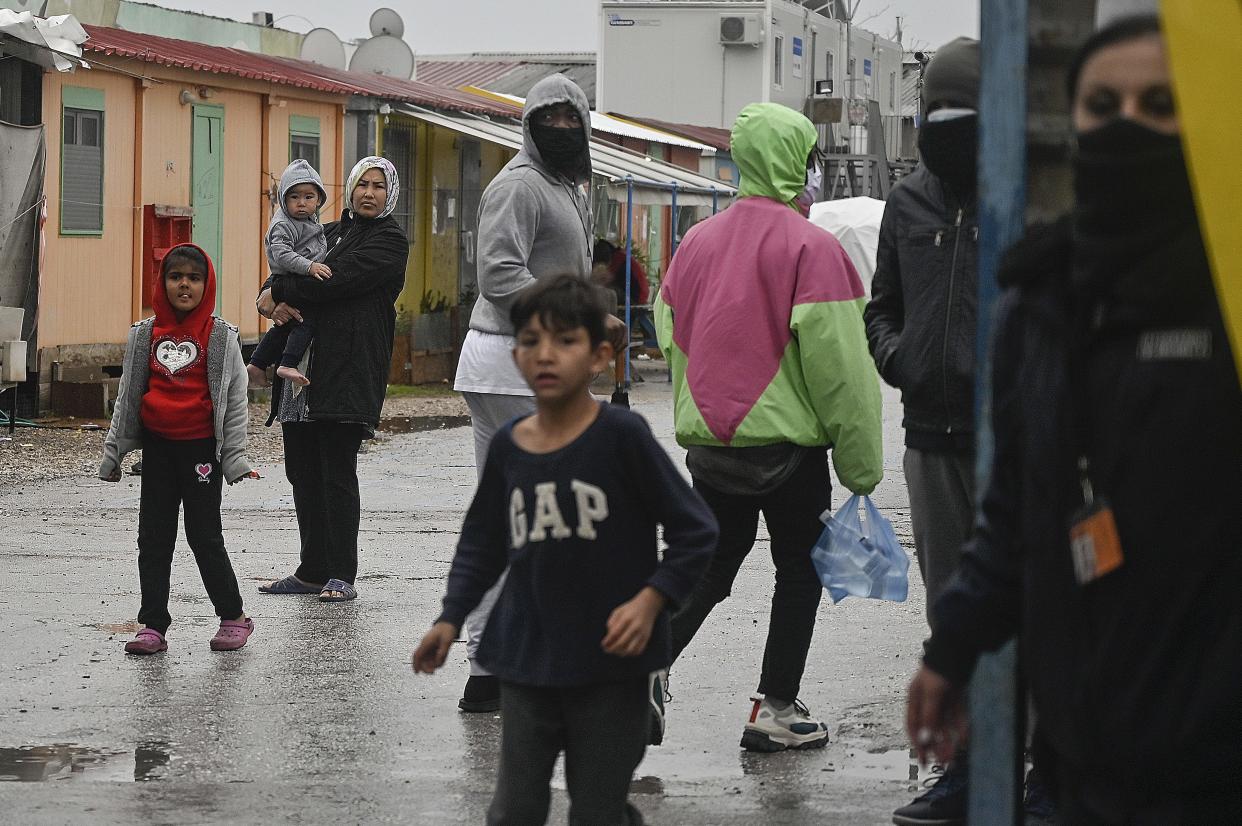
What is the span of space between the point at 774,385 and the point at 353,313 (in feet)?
10.4

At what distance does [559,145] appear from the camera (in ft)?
20.9

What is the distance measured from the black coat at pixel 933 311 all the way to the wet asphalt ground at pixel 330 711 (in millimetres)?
1075

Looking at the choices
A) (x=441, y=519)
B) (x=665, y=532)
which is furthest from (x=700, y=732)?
(x=441, y=519)

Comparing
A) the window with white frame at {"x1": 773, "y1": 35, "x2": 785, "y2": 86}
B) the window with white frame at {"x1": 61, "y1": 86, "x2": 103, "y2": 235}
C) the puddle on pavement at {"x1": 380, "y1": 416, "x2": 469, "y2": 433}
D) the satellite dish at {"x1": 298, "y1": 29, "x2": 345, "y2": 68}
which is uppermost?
the window with white frame at {"x1": 773, "y1": 35, "x2": 785, "y2": 86}

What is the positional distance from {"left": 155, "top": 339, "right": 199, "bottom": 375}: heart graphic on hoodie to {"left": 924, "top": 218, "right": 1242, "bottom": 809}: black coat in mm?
4897

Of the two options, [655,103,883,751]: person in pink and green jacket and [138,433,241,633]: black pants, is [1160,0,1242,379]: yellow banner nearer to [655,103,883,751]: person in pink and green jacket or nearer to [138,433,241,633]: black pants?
[655,103,883,751]: person in pink and green jacket

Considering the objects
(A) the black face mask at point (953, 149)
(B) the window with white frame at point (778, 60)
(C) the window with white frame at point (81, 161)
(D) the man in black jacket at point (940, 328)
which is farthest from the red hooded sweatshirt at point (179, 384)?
(B) the window with white frame at point (778, 60)

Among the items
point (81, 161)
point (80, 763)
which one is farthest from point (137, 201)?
point (80, 763)

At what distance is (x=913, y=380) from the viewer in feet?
16.7

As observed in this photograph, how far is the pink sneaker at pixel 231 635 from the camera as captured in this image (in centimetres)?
724

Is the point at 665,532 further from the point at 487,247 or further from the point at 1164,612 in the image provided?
the point at 487,247

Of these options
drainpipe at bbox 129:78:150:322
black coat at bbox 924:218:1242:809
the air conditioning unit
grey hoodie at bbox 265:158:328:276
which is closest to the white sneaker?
black coat at bbox 924:218:1242:809

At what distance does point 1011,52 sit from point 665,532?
1.39 metres

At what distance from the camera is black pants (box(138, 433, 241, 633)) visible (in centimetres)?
715
